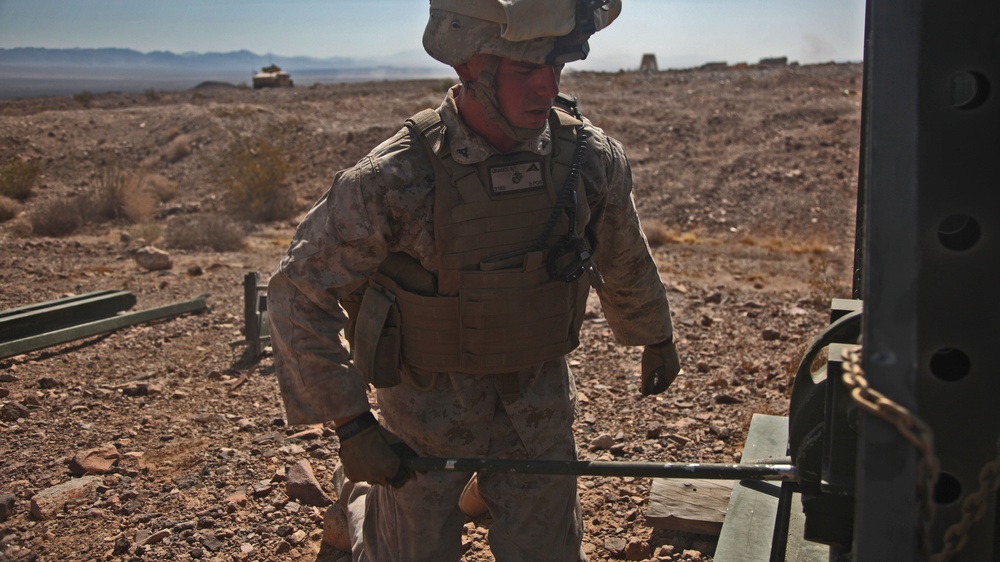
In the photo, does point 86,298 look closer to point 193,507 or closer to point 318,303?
point 193,507

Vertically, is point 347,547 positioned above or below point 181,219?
below

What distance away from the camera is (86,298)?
20.1ft

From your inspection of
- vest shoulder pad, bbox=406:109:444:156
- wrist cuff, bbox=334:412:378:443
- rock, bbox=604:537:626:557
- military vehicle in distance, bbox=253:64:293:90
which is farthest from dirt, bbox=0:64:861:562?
military vehicle in distance, bbox=253:64:293:90

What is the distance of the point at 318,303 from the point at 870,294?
1.52 metres

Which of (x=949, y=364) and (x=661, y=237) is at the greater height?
(x=949, y=364)

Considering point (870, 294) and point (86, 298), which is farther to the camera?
point (86, 298)

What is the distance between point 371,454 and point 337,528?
1168mm

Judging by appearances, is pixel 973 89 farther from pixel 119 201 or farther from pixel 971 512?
pixel 119 201

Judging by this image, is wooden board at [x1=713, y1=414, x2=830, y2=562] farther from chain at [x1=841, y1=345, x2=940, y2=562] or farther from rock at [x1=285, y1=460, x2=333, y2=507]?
rock at [x1=285, y1=460, x2=333, y2=507]

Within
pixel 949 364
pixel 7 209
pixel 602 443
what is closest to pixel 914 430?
pixel 949 364

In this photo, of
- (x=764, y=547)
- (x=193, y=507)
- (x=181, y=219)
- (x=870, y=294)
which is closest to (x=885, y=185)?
(x=870, y=294)

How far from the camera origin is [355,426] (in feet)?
7.59

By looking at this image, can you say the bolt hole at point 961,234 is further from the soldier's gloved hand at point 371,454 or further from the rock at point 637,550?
the rock at point 637,550

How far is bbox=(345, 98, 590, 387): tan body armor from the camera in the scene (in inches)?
91.6
